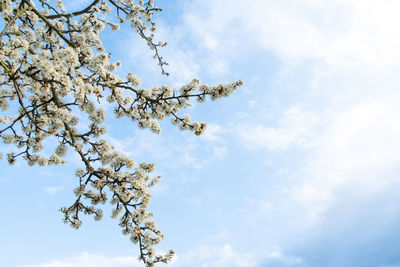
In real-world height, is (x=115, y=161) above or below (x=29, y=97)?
below

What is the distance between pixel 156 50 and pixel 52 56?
6.79 m

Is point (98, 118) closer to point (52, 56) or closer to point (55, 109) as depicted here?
point (55, 109)

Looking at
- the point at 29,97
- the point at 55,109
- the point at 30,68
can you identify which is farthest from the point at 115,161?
the point at 29,97

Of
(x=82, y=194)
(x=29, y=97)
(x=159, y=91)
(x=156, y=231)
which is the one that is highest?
(x=29, y=97)

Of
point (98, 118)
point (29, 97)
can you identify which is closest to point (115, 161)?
point (98, 118)

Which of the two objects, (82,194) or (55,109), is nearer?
(55,109)

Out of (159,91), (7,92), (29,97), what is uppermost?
(7,92)

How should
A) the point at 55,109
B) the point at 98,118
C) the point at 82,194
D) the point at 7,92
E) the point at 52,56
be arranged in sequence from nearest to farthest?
the point at 52,56 < the point at 55,109 < the point at 98,118 < the point at 82,194 < the point at 7,92

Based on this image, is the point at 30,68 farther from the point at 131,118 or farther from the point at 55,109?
the point at 131,118

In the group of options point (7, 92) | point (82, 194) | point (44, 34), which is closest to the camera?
point (82, 194)

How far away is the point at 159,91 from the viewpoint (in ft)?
32.8

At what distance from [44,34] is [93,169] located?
5076mm

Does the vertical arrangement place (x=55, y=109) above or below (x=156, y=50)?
below

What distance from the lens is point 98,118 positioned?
364 inches
